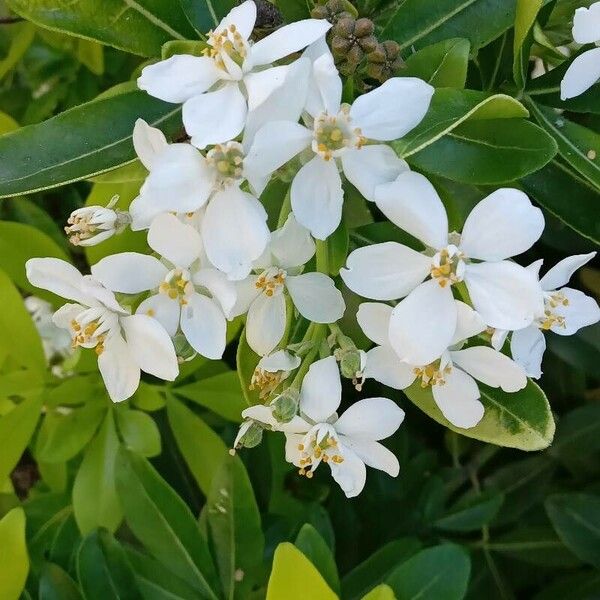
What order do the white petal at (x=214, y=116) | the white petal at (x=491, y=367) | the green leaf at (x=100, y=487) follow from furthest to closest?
the green leaf at (x=100, y=487), the white petal at (x=491, y=367), the white petal at (x=214, y=116)

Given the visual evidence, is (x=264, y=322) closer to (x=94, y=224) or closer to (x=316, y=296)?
(x=316, y=296)

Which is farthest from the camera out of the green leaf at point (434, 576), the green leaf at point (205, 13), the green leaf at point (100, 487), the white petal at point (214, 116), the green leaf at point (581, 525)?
the green leaf at point (581, 525)

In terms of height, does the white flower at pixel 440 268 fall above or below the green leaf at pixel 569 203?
above

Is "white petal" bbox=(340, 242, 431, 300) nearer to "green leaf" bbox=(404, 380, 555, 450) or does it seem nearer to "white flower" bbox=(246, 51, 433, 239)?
"white flower" bbox=(246, 51, 433, 239)

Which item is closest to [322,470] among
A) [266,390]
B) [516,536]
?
[516,536]

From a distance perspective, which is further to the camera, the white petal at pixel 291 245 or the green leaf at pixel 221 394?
the green leaf at pixel 221 394

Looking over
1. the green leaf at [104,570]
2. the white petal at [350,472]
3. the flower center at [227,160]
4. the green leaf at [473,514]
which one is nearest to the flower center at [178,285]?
the flower center at [227,160]

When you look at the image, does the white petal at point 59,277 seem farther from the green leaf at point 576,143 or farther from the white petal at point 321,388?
the green leaf at point 576,143

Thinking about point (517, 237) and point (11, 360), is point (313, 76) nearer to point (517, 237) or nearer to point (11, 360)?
point (517, 237)
